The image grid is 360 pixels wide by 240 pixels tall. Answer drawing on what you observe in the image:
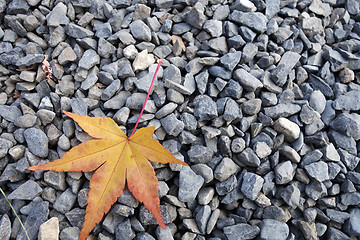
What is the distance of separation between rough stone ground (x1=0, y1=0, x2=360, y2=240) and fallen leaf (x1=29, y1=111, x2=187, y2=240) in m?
0.12

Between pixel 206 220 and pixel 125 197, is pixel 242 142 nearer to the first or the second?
pixel 206 220

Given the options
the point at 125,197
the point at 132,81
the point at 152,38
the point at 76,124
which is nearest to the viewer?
the point at 125,197

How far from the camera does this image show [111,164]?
1396 mm

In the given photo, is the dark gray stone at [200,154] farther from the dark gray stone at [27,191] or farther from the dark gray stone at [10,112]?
the dark gray stone at [10,112]

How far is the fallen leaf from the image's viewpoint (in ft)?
4.35

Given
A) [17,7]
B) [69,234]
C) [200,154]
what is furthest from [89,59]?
[69,234]

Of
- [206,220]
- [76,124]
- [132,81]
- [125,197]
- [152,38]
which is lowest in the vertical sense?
[206,220]

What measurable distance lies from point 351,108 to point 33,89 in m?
1.95

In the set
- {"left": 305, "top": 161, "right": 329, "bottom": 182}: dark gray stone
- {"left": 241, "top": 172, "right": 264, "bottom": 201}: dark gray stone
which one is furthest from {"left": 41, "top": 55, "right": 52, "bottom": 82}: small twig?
{"left": 305, "top": 161, "right": 329, "bottom": 182}: dark gray stone

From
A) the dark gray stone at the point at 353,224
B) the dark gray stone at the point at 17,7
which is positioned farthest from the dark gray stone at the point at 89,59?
the dark gray stone at the point at 353,224

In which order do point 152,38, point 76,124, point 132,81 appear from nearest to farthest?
point 76,124 < point 132,81 < point 152,38

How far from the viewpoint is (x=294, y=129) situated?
1.66m

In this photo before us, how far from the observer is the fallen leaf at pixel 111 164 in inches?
52.2

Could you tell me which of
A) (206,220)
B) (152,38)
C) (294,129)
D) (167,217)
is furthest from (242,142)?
(152,38)
